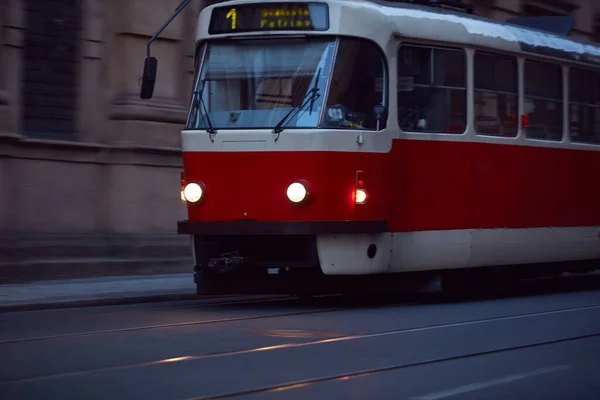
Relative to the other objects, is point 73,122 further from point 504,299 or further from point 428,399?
point 428,399

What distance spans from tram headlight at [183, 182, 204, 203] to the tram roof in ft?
5.25

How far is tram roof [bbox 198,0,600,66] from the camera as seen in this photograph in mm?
12172

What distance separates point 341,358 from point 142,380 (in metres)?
1.66

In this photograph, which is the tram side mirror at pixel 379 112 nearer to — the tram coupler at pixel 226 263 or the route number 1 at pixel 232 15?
the route number 1 at pixel 232 15

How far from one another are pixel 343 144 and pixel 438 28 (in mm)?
2025

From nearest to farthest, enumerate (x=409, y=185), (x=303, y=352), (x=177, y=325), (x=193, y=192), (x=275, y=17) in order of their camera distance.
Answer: (x=303, y=352), (x=177, y=325), (x=275, y=17), (x=193, y=192), (x=409, y=185)

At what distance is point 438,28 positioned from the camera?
1298cm

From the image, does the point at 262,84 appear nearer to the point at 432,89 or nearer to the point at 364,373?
the point at 432,89

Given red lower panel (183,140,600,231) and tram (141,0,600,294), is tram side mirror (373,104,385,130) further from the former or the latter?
red lower panel (183,140,600,231)

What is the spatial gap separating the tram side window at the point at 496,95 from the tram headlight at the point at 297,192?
8.53 ft

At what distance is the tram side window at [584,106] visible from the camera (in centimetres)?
1509

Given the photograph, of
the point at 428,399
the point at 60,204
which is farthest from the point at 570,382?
the point at 60,204

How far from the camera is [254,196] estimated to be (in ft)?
39.4

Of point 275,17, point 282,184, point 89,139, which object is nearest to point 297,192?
point 282,184
